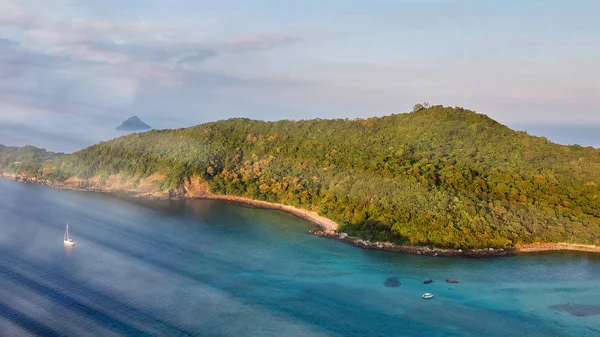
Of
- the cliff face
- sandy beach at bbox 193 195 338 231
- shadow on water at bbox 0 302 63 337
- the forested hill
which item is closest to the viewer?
shadow on water at bbox 0 302 63 337

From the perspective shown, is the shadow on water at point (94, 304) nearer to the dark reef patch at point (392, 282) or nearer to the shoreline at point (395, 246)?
the dark reef patch at point (392, 282)

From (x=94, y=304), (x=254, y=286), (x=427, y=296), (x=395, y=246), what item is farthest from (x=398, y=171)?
(x=94, y=304)

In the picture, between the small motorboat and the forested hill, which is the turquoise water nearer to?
the small motorboat

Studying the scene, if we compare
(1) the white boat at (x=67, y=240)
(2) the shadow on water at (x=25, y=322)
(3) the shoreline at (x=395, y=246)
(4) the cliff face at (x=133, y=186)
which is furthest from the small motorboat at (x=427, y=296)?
(4) the cliff face at (x=133, y=186)

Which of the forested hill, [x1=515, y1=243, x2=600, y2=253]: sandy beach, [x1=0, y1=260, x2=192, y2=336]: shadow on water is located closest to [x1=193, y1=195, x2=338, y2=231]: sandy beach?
the forested hill

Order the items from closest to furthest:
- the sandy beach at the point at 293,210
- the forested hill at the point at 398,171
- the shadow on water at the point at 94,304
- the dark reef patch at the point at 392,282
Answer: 1. the shadow on water at the point at 94,304
2. the dark reef patch at the point at 392,282
3. the forested hill at the point at 398,171
4. the sandy beach at the point at 293,210

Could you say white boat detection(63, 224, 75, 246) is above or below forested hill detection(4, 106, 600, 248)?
below
